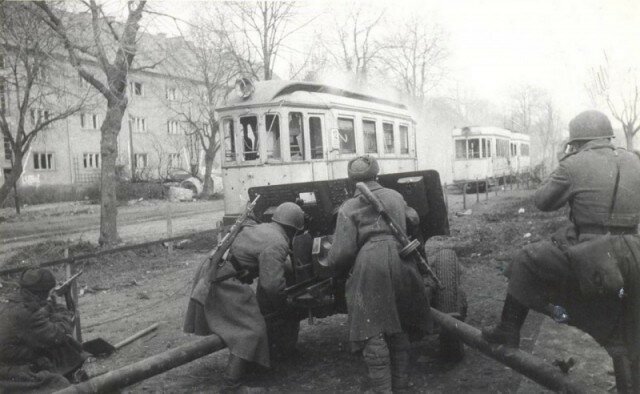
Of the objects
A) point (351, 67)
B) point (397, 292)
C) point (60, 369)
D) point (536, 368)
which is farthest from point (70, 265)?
point (351, 67)

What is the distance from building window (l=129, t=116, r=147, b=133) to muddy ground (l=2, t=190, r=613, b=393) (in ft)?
96.1

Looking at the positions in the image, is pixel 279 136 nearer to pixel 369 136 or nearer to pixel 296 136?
pixel 296 136

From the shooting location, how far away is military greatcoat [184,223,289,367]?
4.45 m

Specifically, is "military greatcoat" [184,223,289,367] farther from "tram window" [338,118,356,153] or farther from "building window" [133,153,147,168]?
"building window" [133,153,147,168]

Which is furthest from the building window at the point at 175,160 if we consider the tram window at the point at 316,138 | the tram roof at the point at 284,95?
the tram window at the point at 316,138

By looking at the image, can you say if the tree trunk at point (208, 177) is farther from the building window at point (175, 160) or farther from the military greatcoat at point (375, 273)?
the military greatcoat at point (375, 273)

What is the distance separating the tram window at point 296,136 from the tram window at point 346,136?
112 centimetres

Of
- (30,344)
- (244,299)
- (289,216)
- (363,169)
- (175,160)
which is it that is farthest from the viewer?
(175,160)

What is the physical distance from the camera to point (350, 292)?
4074 mm

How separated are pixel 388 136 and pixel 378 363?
37.5 ft

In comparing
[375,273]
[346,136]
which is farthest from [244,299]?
[346,136]

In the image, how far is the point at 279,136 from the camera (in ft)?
38.6

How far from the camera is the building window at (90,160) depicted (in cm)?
3612

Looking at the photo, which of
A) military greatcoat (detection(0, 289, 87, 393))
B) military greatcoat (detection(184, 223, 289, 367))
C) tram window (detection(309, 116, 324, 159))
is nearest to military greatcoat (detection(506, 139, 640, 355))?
military greatcoat (detection(184, 223, 289, 367))
